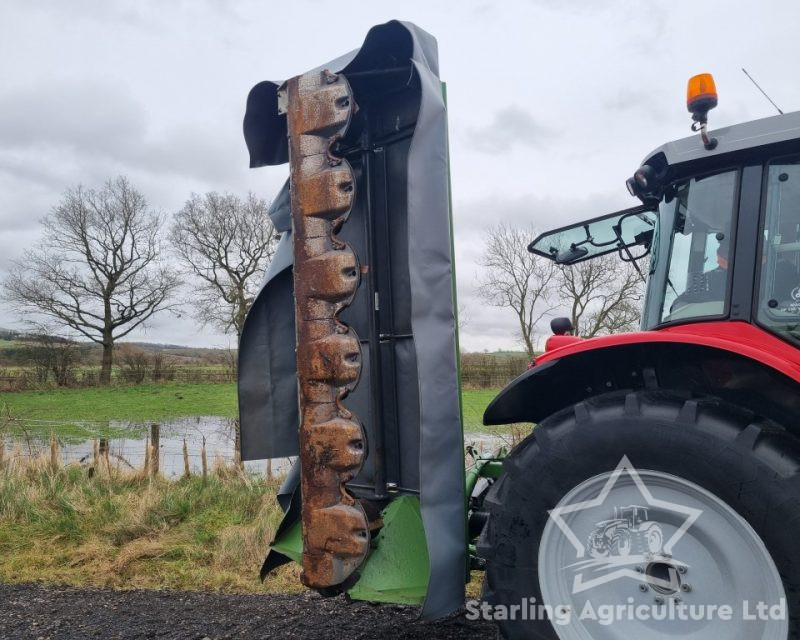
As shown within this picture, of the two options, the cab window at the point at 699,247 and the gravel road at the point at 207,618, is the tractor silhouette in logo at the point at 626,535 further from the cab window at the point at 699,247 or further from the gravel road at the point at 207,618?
the gravel road at the point at 207,618

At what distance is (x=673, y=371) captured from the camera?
2154mm

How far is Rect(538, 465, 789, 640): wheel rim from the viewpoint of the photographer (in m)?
1.86

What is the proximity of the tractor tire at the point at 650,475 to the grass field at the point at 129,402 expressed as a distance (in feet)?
45.0

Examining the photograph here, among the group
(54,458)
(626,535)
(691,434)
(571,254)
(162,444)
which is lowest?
(162,444)

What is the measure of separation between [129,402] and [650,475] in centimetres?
2352

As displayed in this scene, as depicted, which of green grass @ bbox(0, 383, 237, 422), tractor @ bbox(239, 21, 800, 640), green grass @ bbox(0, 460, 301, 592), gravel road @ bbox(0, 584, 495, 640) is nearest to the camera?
tractor @ bbox(239, 21, 800, 640)

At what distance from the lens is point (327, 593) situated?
242cm

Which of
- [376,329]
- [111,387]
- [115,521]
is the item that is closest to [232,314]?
[111,387]

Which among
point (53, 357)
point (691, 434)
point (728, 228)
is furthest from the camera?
point (53, 357)

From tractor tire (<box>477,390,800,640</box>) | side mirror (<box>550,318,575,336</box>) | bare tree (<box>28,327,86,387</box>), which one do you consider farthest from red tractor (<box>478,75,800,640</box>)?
bare tree (<box>28,327,86,387</box>)

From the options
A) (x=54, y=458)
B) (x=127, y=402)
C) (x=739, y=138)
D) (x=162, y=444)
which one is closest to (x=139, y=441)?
(x=162, y=444)

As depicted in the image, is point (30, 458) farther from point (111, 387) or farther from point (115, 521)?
point (111, 387)

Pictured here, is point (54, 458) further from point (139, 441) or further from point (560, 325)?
point (139, 441)

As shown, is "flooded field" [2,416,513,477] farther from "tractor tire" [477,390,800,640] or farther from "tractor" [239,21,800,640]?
"tractor tire" [477,390,800,640]
